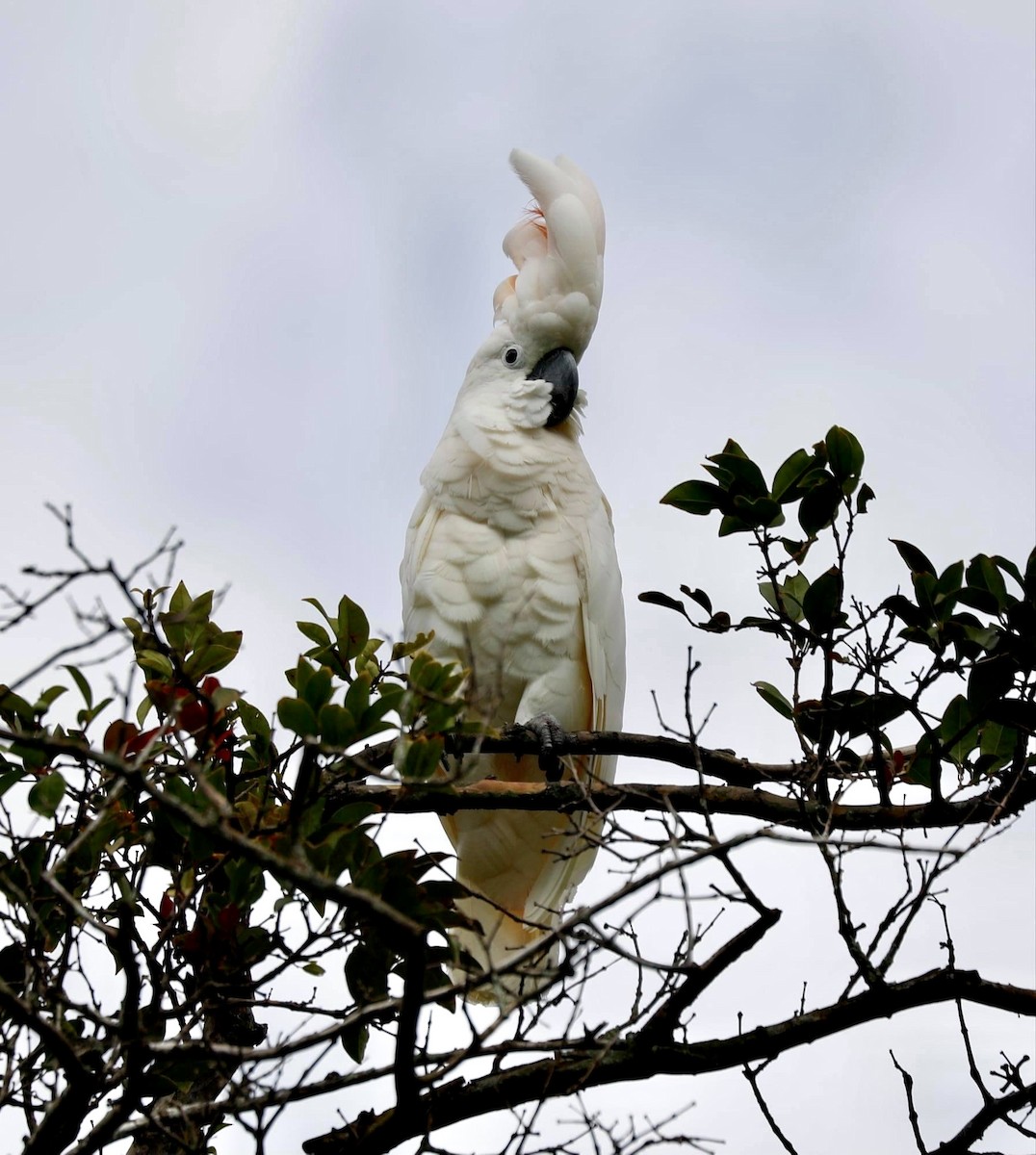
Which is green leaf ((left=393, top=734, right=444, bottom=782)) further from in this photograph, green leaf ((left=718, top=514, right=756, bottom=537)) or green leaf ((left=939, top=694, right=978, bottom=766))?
green leaf ((left=939, top=694, right=978, bottom=766))

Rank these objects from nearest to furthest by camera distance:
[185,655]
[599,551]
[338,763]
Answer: [338,763]
[185,655]
[599,551]

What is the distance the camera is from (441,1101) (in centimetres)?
200

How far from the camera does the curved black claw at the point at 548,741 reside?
3318 mm

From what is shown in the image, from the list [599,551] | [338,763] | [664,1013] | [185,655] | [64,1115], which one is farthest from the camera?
[599,551]

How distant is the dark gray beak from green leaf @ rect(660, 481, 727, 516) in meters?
1.36

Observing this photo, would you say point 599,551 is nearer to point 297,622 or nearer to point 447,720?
point 297,622

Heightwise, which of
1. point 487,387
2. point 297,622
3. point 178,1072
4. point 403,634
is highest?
point 487,387

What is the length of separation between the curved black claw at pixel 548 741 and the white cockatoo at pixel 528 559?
0.02 metres

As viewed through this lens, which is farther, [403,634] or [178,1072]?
[403,634]

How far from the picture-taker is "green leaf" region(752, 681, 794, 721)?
2.73m

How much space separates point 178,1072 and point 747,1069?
1.05 m

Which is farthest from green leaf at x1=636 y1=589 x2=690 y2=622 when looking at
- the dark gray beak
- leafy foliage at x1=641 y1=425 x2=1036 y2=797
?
the dark gray beak

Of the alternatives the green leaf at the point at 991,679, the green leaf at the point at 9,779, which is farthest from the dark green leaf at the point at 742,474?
the green leaf at the point at 9,779

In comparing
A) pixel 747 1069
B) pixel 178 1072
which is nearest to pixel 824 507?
pixel 747 1069
